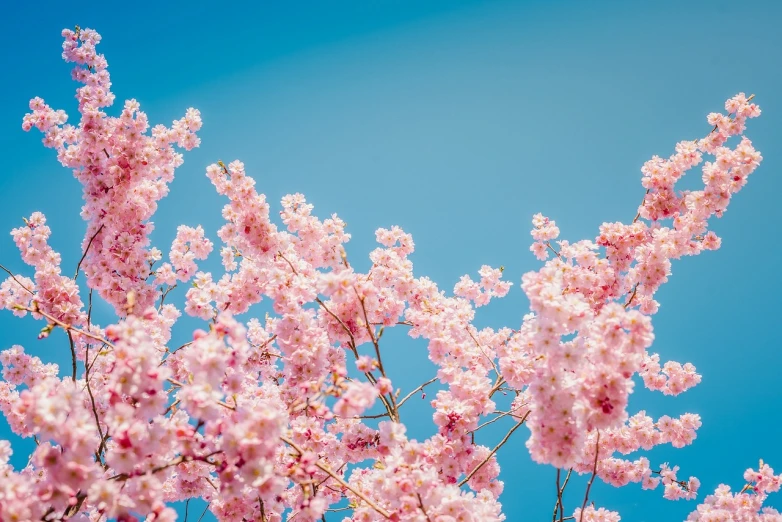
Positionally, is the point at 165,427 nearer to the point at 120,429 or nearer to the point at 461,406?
the point at 120,429

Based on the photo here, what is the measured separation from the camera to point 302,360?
18.5 ft

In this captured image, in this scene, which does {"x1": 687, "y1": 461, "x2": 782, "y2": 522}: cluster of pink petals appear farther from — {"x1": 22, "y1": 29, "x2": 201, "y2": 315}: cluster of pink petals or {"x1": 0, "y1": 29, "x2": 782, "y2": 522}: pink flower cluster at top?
{"x1": 22, "y1": 29, "x2": 201, "y2": 315}: cluster of pink petals

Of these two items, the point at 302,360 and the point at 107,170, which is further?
the point at 107,170

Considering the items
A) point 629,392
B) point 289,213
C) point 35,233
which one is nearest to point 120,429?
point 629,392

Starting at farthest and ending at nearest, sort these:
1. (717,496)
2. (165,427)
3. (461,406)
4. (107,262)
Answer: (717,496), (107,262), (461,406), (165,427)

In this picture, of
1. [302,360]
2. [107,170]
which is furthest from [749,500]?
[107,170]

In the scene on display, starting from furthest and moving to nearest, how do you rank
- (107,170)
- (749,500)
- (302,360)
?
(749,500)
(107,170)
(302,360)

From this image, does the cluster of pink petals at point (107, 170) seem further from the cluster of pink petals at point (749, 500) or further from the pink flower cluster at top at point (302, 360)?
the cluster of pink petals at point (749, 500)

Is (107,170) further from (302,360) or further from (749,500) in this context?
(749,500)

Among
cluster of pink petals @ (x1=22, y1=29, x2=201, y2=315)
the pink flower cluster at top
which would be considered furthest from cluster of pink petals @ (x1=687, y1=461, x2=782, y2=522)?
cluster of pink petals @ (x1=22, y1=29, x2=201, y2=315)

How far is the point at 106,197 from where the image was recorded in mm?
7270

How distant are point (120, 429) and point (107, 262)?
16.3 feet

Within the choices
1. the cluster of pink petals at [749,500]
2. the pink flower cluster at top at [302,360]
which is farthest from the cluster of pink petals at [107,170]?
the cluster of pink petals at [749,500]

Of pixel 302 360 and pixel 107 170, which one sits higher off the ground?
pixel 107 170
